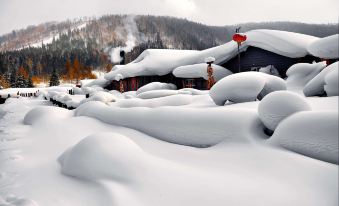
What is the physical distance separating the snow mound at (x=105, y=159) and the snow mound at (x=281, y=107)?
2088 mm

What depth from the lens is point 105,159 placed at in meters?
4.09

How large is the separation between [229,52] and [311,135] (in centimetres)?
1497

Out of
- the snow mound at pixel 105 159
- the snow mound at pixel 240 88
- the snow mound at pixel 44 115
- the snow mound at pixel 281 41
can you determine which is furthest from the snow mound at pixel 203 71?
the snow mound at pixel 105 159

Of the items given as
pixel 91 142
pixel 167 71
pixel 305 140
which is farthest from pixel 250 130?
pixel 167 71

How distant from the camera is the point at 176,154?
4723 mm

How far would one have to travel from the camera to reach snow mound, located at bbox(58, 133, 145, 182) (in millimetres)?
3898

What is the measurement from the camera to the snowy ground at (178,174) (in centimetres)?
323

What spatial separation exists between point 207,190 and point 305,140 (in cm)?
154

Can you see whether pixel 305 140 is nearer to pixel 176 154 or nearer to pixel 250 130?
pixel 250 130

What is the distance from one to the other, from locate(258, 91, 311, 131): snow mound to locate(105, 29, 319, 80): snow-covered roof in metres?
12.2

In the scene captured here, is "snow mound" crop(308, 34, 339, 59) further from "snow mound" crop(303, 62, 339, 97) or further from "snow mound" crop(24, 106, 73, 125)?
"snow mound" crop(24, 106, 73, 125)

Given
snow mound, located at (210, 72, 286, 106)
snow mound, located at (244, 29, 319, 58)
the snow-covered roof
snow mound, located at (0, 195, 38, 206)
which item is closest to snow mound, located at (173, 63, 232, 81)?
the snow-covered roof

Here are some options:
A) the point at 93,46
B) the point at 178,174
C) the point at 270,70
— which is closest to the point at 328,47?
the point at 178,174

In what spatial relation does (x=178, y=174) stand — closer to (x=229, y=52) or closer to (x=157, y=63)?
(x=229, y=52)
